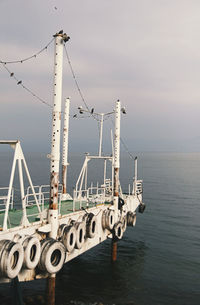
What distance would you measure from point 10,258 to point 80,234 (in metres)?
6.80

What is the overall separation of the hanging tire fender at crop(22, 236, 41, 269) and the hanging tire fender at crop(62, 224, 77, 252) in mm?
2787

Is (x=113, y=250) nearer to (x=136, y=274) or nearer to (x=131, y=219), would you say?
(x=136, y=274)

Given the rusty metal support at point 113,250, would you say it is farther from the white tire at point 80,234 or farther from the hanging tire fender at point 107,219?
the white tire at point 80,234

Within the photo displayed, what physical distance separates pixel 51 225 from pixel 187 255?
59.4 feet

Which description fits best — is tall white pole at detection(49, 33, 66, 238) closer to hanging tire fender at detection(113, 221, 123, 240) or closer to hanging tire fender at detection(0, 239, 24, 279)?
hanging tire fender at detection(0, 239, 24, 279)

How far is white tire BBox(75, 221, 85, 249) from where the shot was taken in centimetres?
1780

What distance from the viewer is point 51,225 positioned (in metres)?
15.6

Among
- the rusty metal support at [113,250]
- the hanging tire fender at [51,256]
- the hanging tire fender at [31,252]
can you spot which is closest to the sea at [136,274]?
the rusty metal support at [113,250]

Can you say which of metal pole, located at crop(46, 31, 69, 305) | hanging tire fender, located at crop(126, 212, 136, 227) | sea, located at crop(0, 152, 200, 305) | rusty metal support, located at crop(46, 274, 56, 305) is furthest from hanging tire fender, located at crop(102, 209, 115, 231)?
rusty metal support, located at crop(46, 274, 56, 305)

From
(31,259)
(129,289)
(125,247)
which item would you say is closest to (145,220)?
(125,247)

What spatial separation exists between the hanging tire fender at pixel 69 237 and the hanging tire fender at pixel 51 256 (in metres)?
1.40

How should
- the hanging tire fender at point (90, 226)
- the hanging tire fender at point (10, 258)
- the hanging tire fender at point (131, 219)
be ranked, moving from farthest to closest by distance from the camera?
1. the hanging tire fender at point (131, 219)
2. the hanging tire fender at point (90, 226)
3. the hanging tire fender at point (10, 258)

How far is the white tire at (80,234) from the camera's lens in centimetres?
1780

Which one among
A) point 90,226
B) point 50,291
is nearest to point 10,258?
point 50,291
